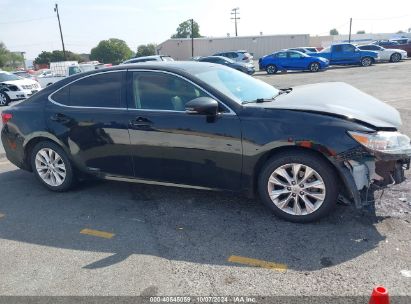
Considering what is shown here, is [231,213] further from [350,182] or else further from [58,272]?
[58,272]

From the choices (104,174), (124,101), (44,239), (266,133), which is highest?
(124,101)

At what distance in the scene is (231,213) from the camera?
4.11 metres

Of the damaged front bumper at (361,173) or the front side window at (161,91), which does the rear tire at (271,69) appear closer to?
the front side window at (161,91)

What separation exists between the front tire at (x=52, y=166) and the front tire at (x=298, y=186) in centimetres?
257

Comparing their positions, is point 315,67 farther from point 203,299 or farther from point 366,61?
point 203,299

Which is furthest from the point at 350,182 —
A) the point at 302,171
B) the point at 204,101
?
the point at 204,101

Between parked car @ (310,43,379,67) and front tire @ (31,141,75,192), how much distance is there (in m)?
27.1

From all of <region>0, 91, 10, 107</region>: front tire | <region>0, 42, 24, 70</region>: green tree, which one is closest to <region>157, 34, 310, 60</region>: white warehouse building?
<region>0, 42, 24, 70</region>: green tree

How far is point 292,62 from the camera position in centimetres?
2612

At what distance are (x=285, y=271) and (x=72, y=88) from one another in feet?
11.3

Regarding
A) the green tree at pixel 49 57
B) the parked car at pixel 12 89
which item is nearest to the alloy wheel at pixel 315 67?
the parked car at pixel 12 89

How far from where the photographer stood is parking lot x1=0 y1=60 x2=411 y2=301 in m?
2.91

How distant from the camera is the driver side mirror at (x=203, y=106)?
376cm

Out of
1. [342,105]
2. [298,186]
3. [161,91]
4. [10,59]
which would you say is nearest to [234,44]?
[10,59]
